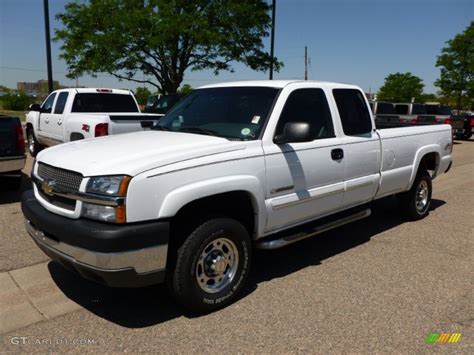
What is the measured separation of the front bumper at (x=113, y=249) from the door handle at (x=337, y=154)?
2.10m

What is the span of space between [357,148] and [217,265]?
7.22 ft

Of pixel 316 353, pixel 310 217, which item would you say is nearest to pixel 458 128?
pixel 310 217

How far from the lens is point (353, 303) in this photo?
3795 millimetres

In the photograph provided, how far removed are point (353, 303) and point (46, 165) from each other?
283cm

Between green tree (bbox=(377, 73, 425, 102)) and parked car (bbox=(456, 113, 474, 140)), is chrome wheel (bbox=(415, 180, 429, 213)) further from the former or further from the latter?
green tree (bbox=(377, 73, 425, 102))

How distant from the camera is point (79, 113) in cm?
920

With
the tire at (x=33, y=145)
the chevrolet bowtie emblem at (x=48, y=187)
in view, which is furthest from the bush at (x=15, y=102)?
the chevrolet bowtie emblem at (x=48, y=187)

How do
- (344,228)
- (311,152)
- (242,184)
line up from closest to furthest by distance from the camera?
1. (242,184)
2. (311,152)
3. (344,228)

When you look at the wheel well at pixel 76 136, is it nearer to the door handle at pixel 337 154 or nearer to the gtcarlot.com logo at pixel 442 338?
the door handle at pixel 337 154

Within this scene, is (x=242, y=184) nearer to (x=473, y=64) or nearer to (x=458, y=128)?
(x=458, y=128)

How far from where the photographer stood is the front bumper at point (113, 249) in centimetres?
298

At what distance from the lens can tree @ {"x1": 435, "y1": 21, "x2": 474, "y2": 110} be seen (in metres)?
38.3

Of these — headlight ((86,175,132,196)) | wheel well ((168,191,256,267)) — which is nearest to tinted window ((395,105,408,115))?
wheel well ((168,191,256,267))

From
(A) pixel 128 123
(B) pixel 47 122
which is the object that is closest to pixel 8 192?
(A) pixel 128 123
